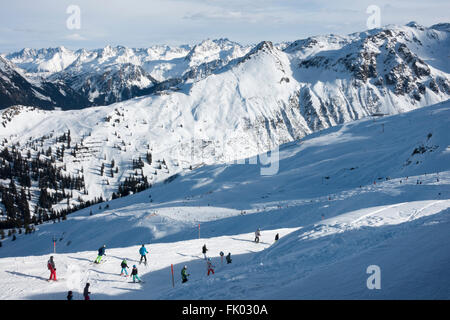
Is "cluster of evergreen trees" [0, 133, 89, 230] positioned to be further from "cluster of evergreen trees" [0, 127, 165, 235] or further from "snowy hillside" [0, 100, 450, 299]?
"snowy hillside" [0, 100, 450, 299]

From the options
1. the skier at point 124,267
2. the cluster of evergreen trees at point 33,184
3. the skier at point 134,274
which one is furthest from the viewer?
the cluster of evergreen trees at point 33,184

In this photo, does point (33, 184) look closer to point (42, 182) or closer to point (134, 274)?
point (42, 182)

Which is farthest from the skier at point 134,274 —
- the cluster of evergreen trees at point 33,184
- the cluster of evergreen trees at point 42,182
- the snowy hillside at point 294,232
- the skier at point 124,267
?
the cluster of evergreen trees at point 33,184

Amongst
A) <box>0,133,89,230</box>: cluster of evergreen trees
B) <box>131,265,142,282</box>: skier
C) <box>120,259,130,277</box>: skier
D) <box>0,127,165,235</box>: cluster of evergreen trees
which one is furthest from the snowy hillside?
<box>0,133,89,230</box>: cluster of evergreen trees

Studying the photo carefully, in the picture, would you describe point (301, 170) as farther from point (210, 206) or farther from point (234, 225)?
point (234, 225)

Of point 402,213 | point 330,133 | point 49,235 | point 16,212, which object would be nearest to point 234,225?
point 402,213

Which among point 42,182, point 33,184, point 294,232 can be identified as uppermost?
point 294,232

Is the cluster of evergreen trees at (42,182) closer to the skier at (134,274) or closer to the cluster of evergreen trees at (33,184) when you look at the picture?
the cluster of evergreen trees at (33,184)

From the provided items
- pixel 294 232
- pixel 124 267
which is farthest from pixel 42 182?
pixel 294 232
